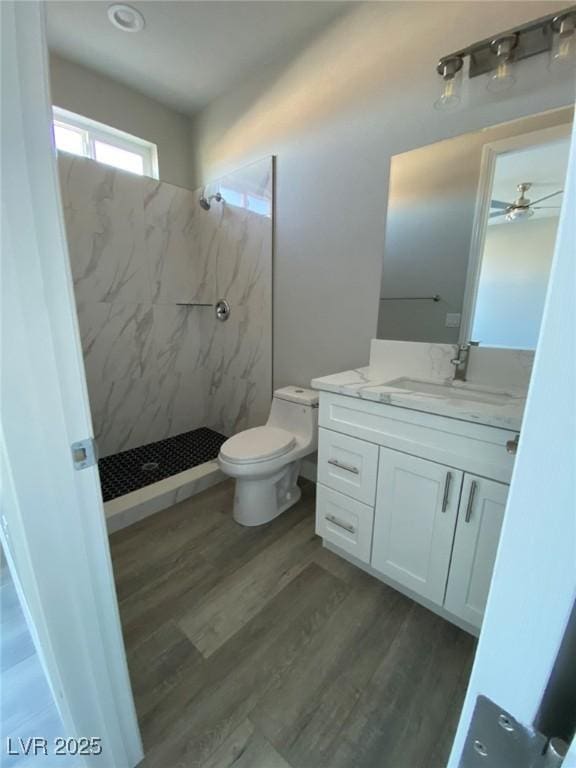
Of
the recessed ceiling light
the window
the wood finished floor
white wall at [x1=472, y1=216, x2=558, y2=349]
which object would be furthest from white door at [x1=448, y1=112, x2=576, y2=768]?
the window

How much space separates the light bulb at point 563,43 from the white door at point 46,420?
157cm

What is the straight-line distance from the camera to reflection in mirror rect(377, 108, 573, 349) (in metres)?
1.28

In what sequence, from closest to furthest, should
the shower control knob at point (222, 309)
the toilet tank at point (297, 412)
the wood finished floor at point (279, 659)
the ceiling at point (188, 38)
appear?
the wood finished floor at point (279, 659) < the ceiling at point (188, 38) < the toilet tank at point (297, 412) < the shower control knob at point (222, 309)

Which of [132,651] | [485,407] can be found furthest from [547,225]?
[132,651]

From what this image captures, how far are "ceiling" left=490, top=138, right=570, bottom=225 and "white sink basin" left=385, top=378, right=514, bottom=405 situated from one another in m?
0.70

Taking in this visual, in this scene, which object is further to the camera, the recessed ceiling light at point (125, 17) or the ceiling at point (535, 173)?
the recessed ceiling light at point (125, 17)

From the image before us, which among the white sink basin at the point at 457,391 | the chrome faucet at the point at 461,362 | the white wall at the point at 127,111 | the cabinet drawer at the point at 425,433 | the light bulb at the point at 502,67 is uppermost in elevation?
the white wall at the point at 127,111

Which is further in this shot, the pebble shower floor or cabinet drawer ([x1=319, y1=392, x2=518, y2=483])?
the pebble shower floor

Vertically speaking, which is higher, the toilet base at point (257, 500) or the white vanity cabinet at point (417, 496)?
the white vanity cabinet at point (417, 496)

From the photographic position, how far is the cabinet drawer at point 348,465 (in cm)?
137

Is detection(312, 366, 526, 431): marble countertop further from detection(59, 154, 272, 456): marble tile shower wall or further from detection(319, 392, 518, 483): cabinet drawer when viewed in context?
detection(59, 154, 272, 456): marble tile shower wall

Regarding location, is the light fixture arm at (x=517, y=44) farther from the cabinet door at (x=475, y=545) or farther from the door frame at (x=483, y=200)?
the cabinet door at (x=475, y=545)

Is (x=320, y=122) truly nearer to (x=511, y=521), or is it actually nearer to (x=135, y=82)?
(x=135, y=82)

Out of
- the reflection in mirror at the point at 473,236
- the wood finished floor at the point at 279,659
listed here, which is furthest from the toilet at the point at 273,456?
the reflection in mirror at the point at 473,236
